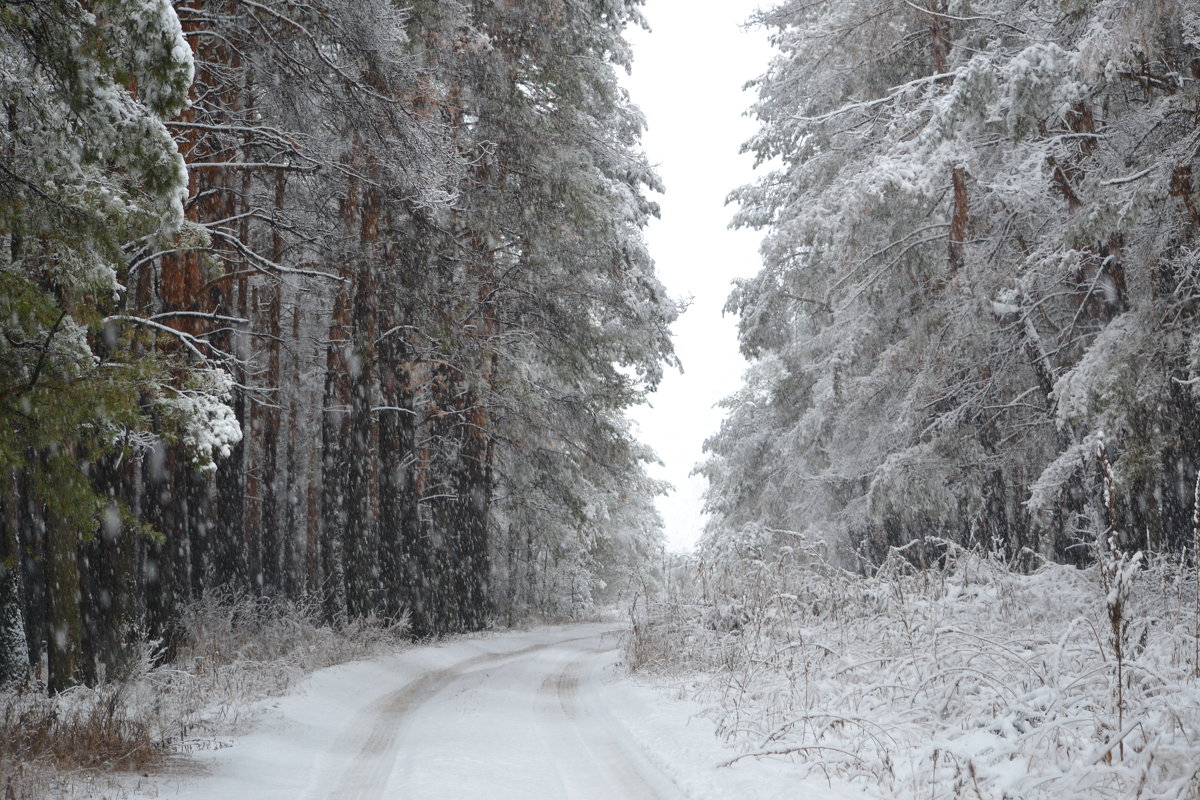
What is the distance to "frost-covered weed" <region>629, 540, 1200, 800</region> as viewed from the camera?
4.77m

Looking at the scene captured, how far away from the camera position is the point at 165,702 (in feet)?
27.6

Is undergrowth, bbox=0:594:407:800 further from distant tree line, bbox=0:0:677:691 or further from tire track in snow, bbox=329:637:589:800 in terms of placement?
tire track in snow, bbox=329:637:589:800

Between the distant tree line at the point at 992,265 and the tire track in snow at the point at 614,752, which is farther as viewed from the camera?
the distant tree line at the point at 992,265

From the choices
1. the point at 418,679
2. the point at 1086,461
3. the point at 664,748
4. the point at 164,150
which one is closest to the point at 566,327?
the point at 418,679

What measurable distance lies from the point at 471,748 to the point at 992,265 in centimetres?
1090

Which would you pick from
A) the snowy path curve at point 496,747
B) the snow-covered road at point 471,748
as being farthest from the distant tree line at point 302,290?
the snowy path curve at point 496,747

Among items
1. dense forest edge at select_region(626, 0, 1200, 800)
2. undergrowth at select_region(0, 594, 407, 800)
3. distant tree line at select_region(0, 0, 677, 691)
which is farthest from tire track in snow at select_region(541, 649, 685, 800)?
distant tree line at select_region(0, 0, 677, 691)

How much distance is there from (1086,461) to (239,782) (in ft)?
33.8

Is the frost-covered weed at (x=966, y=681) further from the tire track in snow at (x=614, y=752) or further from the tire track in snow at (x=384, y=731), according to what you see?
the tire track in snow at (x=384, y=731)

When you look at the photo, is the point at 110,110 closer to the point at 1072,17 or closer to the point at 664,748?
the point at 664,748

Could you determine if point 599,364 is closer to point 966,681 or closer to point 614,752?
point 614,752

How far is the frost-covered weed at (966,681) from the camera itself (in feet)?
15.7

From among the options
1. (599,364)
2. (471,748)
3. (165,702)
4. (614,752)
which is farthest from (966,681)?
(599,364)

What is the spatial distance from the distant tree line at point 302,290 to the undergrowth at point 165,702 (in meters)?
0.79
